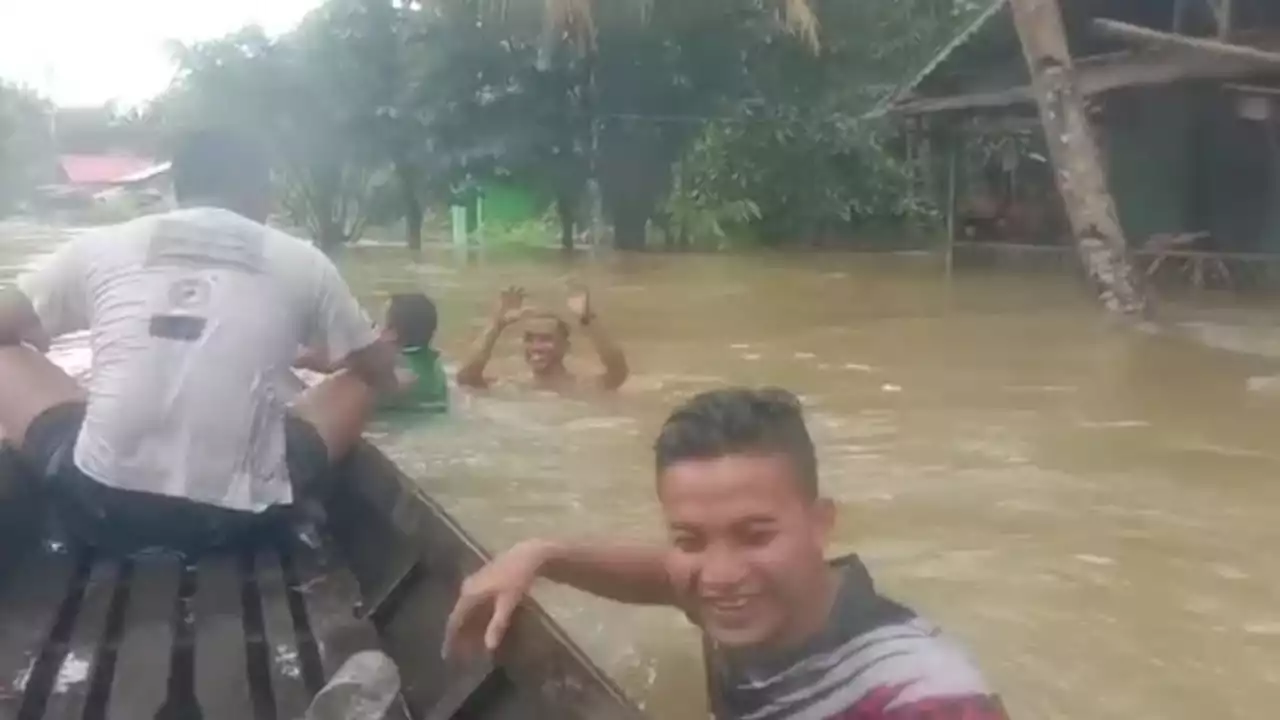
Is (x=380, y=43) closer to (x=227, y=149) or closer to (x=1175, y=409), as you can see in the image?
(x=1175, y=409)

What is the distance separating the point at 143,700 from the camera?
2393 mm

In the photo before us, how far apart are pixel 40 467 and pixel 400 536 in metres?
0.72

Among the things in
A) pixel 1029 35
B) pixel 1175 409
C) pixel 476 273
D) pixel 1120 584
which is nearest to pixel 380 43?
pixel 476 273

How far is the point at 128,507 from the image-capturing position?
303 cm

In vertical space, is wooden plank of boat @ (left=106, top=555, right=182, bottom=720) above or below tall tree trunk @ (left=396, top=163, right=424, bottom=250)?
below

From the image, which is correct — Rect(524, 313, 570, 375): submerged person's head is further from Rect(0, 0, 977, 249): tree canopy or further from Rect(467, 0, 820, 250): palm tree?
Rect(0, 0, 977, 249): tree canopy

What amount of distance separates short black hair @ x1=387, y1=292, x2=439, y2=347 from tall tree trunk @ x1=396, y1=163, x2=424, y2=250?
1325 centimetres

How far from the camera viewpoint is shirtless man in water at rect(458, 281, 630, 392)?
6.36m

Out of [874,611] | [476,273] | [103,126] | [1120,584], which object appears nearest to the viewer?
[874,611]

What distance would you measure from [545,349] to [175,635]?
366cm

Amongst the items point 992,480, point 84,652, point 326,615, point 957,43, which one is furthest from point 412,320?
point 957,43

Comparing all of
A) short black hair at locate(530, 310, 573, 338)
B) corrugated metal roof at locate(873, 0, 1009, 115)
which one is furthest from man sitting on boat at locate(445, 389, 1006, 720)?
corrugated metal roof at locate(873, 0, 1009, 115)

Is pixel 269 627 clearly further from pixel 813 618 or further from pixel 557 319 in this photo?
pixel 557 319

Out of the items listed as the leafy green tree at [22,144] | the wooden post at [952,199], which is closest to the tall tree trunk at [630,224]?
the wooden post at [952,199]
